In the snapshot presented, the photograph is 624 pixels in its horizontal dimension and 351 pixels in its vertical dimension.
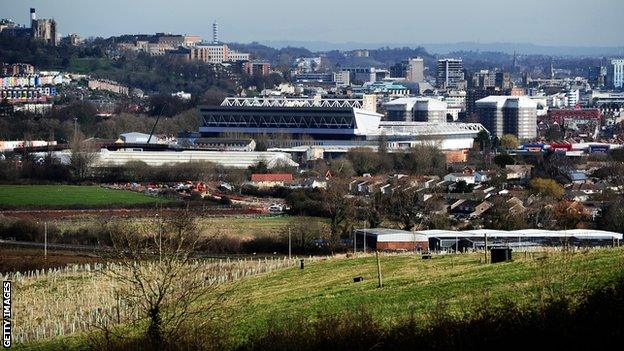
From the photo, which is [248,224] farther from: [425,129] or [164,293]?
[425,129]

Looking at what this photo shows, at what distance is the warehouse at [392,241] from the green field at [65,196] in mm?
12151

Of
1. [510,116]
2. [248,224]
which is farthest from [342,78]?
[248,224]

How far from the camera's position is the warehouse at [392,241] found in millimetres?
25203

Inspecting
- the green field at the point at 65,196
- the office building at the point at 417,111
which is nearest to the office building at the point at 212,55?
the office building at the point at 417,111

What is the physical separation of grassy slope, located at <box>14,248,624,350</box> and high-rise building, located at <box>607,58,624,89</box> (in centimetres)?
10963

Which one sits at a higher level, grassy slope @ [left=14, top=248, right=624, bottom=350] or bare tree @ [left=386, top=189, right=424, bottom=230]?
grassy slope @ [left=14, top=248, right=624, bottom=350]

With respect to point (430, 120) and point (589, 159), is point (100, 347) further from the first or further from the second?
point (430, 120)

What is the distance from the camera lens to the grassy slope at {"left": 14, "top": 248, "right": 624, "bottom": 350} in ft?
41.9

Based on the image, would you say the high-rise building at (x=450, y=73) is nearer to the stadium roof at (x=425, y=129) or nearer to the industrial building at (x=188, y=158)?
the stadium roof at (x=425, y=129)

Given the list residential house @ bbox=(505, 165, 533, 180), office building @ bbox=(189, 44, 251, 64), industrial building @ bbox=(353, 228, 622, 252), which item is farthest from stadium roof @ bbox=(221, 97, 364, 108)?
office building @ bbox=(189, 44, 251, 64)

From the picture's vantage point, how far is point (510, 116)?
75812 millimetres

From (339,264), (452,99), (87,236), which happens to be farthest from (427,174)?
(452,99)

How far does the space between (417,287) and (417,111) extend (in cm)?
6200

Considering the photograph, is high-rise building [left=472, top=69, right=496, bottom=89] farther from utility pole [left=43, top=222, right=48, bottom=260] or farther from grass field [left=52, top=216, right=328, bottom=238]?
utility pole [left=43, top=222, right=48, bottom=260]
